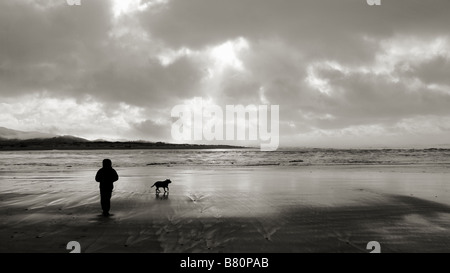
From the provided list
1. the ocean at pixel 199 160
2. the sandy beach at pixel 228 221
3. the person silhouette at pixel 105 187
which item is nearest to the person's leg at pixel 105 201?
the person silhouette at pixel 105 187

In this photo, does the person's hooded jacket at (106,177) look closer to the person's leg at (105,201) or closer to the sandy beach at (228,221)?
the person's leg at (105,201)

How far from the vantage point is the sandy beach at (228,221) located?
712cm

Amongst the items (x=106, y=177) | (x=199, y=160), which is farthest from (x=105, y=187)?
(x=199, y=160)

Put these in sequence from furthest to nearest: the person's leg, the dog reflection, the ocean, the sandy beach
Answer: the ocean < the dog reflection < the person's leg < the sandy beach

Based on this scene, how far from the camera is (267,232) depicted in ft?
26.7

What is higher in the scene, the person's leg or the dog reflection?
the person's leg

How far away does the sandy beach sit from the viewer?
23.4 ft

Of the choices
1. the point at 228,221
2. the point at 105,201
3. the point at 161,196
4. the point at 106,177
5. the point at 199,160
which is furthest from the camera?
the point at 199,160

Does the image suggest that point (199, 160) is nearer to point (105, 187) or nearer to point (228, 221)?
point (105, 187)

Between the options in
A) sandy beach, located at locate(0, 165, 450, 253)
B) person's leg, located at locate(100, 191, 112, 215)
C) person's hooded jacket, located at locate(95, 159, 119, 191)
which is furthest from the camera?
person's hooded jacket, located at locate(95, 159, 119, 191)

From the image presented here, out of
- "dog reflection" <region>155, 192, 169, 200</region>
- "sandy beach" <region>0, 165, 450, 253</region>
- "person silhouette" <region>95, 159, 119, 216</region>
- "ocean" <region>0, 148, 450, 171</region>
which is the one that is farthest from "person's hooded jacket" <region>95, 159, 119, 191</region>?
"ocean" <region>0, 148, 450, 171</region>

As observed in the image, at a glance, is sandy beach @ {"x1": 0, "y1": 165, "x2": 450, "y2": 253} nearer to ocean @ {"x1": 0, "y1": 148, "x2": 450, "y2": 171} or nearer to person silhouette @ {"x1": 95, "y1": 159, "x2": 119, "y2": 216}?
person silhouette @ {"x1": 95, "y1": 159, "x2": 119, "y2": 216}

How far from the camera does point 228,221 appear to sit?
9289 millimetres
